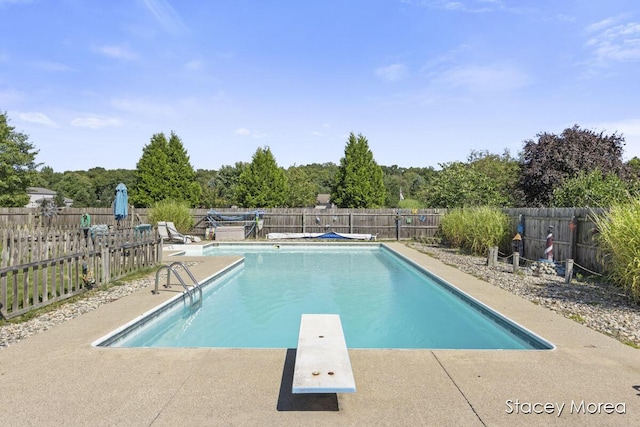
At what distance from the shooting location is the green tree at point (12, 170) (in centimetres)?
2881

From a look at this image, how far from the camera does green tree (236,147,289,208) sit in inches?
902

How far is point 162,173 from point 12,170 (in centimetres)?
1570

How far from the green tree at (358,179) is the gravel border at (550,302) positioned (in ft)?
43.4

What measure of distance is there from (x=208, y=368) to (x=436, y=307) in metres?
4.95

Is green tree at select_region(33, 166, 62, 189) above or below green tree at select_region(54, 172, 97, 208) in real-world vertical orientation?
above

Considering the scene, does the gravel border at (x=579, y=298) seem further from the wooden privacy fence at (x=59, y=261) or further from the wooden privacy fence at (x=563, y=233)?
the wooden privacy fence at (x=59, y=261)

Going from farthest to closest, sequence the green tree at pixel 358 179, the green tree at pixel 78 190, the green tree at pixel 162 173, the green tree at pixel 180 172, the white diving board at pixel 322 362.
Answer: the green tree at pixel 78 190 → the green tree at pixel 180 172 → the green tree at pixel 358 179 → the green tree at pixel 162 173 → the white diving board at pixel 322 362

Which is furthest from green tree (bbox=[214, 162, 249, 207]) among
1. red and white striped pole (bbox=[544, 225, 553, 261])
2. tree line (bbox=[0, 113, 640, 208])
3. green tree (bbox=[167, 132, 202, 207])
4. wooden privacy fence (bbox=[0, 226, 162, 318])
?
red and white striped pole (bbox=[544, 225, 553, 261])

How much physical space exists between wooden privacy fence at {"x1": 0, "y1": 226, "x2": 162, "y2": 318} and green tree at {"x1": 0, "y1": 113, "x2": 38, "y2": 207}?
89.3ft

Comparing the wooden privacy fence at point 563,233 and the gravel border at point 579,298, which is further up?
the wooden privacy fence at point 563,233

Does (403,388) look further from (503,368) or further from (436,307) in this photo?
(436,307)

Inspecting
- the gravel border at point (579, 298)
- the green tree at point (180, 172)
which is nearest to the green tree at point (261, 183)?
the green tree at point (180, 172)

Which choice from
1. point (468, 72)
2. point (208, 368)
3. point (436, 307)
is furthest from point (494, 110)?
point (208, 368)

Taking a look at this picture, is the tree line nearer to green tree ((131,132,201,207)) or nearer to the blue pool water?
green tree ((131,132,201,207))
